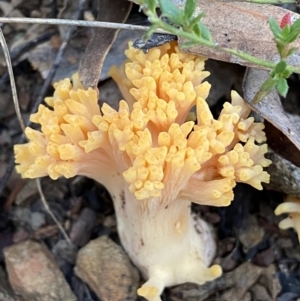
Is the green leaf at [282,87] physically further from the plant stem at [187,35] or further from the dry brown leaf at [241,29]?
the dry brown leaf at [241,29]

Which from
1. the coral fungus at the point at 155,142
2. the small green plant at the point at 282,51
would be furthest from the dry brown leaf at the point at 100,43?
the small green plant at the point at 282,51

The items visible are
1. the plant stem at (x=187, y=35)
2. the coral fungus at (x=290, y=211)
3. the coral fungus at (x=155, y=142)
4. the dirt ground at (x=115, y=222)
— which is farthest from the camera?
the dirt ground at (x=115, y=222)

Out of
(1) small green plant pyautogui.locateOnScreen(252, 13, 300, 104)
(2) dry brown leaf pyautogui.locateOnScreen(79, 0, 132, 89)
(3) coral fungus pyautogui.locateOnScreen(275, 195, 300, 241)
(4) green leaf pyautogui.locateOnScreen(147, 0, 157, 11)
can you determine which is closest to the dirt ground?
(3) coral fungus pyautogui.locateOnScreen(275, 195, 300, 241)

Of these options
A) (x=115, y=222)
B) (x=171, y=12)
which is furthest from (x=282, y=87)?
(x=115, y=222)

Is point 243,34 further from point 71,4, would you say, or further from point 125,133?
point 71,4

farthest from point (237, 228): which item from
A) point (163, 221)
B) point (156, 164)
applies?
point (156, 164)

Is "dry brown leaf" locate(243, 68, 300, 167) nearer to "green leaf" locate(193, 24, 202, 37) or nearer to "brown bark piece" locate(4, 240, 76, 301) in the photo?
"green leaf" locate(193, 24, 202, 37)

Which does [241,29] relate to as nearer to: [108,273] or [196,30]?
[196,30]
